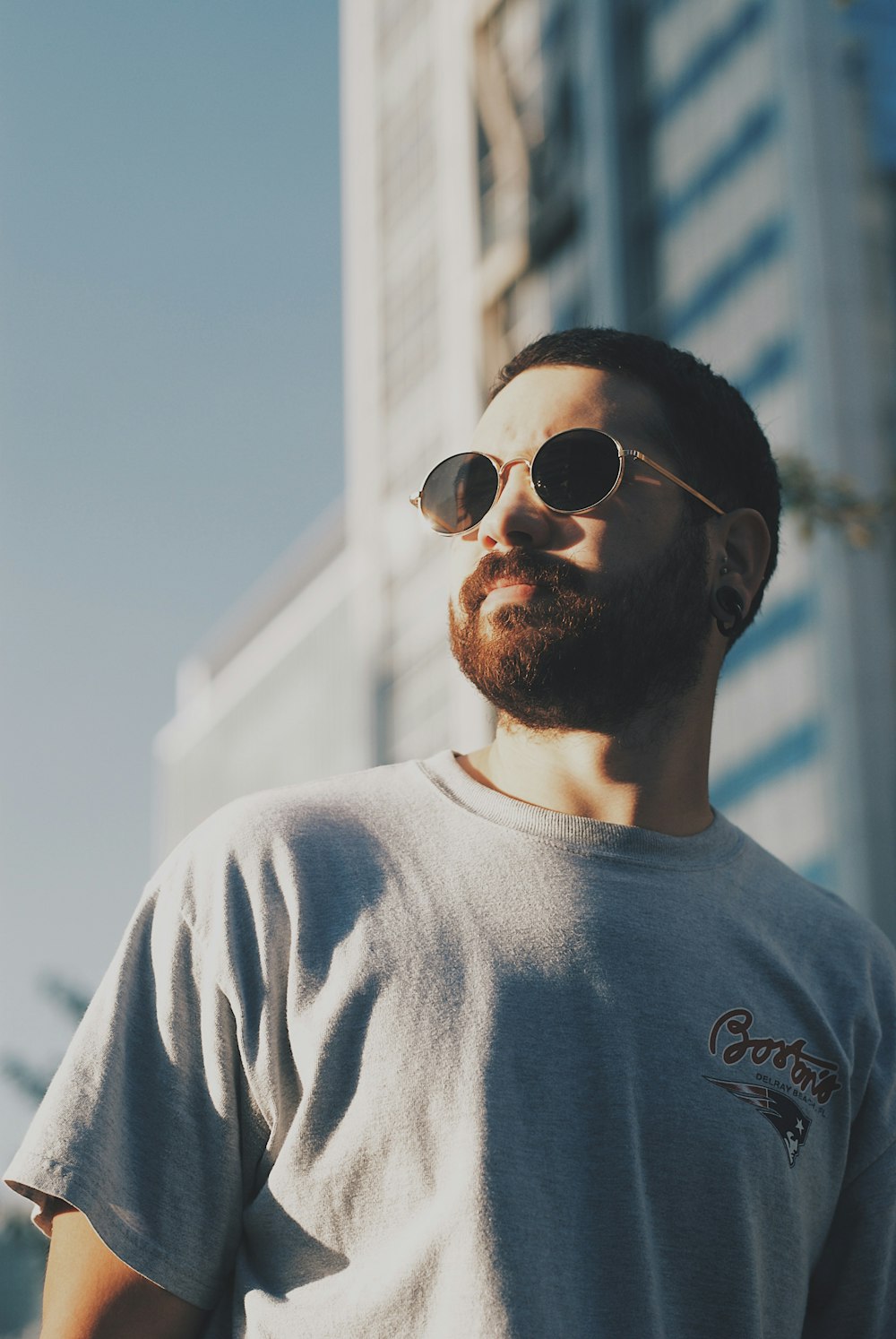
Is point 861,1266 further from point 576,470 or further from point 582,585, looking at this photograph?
point 576,470

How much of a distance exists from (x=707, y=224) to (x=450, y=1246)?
33424 millimetres

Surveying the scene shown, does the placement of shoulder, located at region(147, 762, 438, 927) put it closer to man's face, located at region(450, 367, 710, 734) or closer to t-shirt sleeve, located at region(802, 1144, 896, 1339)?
man's face, located at region(450, 367, 710, 734)

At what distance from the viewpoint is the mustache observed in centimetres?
206

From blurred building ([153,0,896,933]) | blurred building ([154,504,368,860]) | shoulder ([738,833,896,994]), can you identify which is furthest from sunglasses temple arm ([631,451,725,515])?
blurred building ([154,504,368,860])

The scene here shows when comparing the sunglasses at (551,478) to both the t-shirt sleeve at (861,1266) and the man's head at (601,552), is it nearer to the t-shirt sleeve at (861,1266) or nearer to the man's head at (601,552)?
the man's head at (601,552)

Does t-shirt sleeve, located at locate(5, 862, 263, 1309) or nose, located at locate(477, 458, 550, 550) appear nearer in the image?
t-shirt sleeve, located at locate(5, 862, 263, 1309)

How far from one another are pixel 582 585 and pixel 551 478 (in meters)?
0.17

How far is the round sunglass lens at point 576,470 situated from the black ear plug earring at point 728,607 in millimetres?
306

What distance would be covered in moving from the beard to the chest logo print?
47cm

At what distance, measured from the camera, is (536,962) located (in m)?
1.83

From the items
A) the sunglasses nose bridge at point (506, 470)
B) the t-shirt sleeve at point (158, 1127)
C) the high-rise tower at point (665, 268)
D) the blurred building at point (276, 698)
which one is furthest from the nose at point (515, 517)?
the blurred building at point (276, 698)

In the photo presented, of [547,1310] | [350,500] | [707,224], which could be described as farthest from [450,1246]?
[350,500]

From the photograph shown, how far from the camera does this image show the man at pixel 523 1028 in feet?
→ 5.54

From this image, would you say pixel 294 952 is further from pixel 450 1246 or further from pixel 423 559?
pixel 423 559
